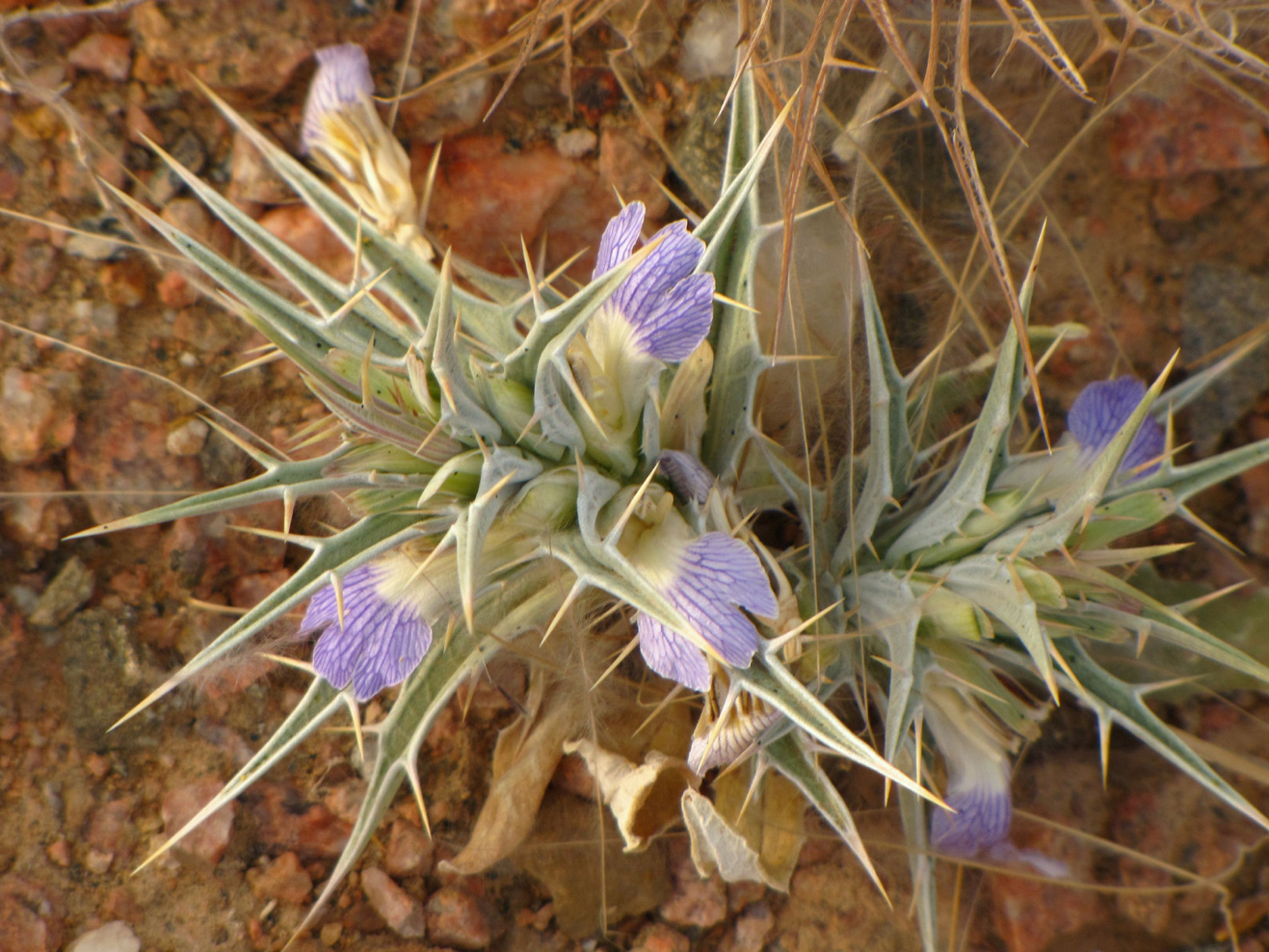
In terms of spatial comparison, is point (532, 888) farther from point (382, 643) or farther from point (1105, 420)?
point (1105, 420)

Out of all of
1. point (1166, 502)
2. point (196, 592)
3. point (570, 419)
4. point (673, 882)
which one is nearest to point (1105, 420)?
point (1166, 502)

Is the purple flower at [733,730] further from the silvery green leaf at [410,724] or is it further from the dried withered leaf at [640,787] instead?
the silvery green leaf at [410,724]

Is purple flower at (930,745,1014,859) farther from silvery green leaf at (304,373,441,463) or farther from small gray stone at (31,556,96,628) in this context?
small gray stone at (31,556,96,628)

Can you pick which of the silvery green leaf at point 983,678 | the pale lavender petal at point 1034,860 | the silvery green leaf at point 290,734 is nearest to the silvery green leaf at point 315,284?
the silvery green leaf at point 290,734

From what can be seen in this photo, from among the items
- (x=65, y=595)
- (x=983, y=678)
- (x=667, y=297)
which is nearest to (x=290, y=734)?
(x=667, y=297)

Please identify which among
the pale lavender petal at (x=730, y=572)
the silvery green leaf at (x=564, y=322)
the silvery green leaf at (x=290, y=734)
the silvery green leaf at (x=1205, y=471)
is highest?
the silvery green leaf at (x=564, y=322)
